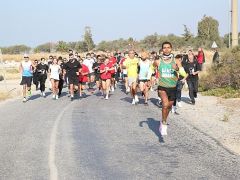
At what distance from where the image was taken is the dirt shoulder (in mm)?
11211

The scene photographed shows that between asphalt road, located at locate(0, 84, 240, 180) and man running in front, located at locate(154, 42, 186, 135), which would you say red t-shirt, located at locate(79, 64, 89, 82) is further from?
man running in front, located at locate(154, 42, 186, 135)

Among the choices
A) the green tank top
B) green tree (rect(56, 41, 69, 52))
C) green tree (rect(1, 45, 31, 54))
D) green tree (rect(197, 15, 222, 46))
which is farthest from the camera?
green tree (rect(1, 45, 31, 54))

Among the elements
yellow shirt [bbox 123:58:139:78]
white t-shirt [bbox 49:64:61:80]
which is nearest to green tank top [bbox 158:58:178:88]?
yellow shirt [bbox 123:58:139:78]

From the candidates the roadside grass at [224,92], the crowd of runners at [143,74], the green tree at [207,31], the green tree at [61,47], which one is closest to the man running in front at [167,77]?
the crowd of runners at [143,74]

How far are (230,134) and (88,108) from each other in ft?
22.9

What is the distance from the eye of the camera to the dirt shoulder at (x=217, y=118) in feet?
36.8

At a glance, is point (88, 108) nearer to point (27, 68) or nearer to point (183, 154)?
point (27, 68)

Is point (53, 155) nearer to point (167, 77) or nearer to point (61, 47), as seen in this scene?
point (167, 77)

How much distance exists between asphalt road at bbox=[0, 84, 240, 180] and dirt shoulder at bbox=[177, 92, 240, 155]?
0.30 meters

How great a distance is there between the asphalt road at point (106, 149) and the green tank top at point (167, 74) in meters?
1.22

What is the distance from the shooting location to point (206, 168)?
8.18 m

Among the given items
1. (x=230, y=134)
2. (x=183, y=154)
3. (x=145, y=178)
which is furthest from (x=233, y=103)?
(x=145, y=178)

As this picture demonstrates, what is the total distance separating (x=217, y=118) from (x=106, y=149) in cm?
572

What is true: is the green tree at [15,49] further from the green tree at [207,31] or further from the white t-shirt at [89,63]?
the white t-shirt at [89,63]
